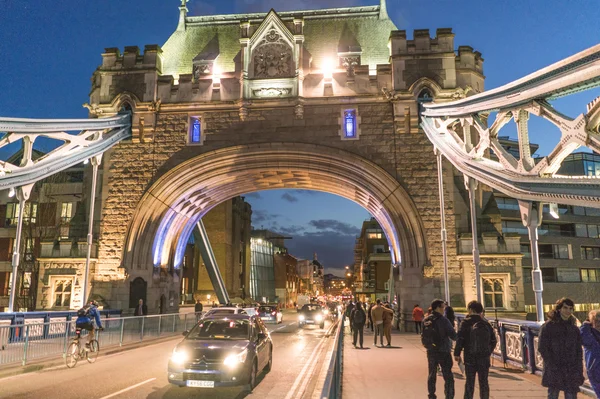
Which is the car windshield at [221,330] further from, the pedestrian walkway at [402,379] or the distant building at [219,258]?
the distant building at [219,258]

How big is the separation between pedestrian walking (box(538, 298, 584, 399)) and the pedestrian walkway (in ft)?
7.92

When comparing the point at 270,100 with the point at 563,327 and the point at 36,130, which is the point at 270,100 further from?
the point at 563,327

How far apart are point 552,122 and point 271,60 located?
17676mm

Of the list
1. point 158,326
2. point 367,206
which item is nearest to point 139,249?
point 158,326

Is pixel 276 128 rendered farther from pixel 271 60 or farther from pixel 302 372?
pixel 302 372

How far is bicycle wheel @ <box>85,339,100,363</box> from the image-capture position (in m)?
13.2

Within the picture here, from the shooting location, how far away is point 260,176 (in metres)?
28.8

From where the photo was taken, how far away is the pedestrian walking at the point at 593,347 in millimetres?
5770

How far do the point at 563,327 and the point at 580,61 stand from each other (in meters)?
5.94

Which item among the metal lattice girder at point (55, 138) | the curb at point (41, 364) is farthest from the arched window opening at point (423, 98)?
the curb at point (41, 364)

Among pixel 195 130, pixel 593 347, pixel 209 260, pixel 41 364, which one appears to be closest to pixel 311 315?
pixel 209 260

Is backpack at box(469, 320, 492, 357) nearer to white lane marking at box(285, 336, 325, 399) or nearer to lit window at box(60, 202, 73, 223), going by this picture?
white lane marking at box(285, 336, 325, 399)

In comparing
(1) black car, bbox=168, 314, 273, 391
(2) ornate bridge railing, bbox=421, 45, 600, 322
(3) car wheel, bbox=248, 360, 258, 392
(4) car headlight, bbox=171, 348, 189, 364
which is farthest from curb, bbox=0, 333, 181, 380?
(2) ornate bridge railing, bbox=421, 45, 600, 322

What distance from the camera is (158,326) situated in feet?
62.8
